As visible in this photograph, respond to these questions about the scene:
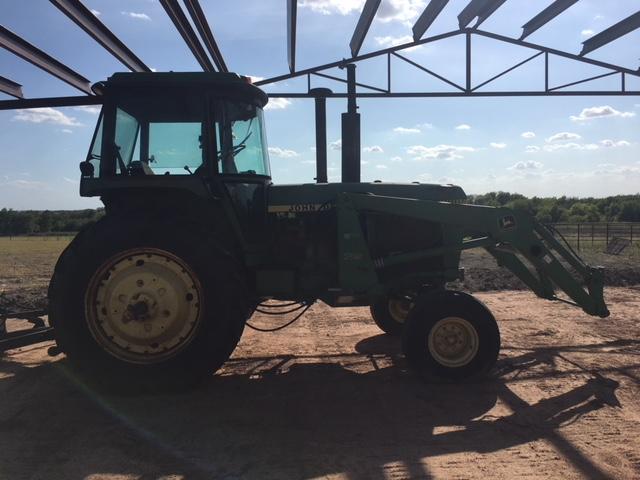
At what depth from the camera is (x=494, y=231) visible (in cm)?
514

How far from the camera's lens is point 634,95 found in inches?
381

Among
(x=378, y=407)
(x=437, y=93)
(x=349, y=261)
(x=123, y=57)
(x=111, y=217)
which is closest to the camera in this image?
(x=378, y=407)

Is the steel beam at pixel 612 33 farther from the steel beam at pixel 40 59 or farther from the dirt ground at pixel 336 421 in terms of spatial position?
the steel beam at pixel 40 59

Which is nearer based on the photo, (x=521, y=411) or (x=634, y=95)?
(x=521, y=411)

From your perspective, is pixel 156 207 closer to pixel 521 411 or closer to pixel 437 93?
pixel 521 411

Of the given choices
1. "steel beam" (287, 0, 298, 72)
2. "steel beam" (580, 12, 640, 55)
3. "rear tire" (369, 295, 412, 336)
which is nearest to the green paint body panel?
"rear tire" (369, 295, 412, 336)

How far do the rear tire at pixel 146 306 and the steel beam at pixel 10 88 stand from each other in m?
4.27

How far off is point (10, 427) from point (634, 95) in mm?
11060

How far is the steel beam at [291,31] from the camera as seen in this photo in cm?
660

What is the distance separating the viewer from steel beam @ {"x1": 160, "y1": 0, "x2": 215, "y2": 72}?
6.12 meters

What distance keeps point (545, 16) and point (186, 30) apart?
5.30 metres

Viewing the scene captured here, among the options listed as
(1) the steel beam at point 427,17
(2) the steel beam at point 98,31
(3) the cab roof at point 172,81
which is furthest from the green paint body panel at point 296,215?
(1) the steel beam at point 427,17

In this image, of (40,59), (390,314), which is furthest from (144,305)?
(40,59)

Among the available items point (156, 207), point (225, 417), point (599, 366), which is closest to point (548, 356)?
point (599, 366)
